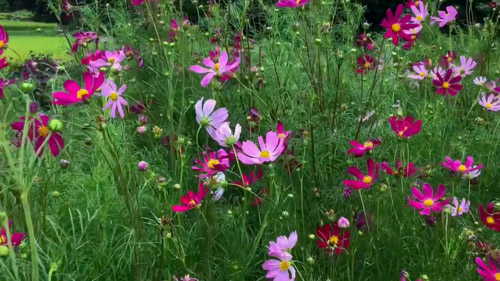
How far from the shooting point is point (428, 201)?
1.22m

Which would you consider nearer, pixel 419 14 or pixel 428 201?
pixel 428 201

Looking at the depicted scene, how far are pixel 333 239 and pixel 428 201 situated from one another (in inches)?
8.3

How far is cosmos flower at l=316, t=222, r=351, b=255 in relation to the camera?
1.19 m

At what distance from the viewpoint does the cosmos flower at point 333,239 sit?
119 cm

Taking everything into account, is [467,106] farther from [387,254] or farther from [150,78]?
[150,78]

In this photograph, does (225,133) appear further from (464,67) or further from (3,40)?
(464,67)

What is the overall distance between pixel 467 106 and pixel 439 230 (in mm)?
1119

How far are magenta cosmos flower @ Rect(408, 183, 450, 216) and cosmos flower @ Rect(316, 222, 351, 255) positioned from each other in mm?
151

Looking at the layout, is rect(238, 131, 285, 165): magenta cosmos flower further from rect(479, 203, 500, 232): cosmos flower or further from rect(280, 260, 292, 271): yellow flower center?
rect(479, 203, 500, 232): cosmos flower

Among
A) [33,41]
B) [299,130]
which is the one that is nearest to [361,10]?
[299,130]

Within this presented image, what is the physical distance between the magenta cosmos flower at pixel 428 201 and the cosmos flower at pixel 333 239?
0.50ft

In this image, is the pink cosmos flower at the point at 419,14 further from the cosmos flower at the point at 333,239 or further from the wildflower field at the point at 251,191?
the cosmos flower at the point at 333,239

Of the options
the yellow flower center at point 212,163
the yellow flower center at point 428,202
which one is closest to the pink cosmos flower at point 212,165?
the yellow flower center at point 212,163

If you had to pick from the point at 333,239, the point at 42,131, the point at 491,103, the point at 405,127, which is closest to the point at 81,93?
the point at 42,131
